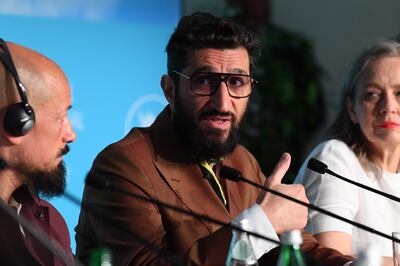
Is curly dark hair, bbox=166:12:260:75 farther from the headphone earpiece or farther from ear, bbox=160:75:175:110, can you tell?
the headphone earpiece

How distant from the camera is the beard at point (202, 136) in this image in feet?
7.13

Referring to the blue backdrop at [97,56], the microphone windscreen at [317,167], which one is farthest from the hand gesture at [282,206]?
the blue backdrop at [97,56]

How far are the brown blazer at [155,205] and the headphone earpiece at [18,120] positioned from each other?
32cm

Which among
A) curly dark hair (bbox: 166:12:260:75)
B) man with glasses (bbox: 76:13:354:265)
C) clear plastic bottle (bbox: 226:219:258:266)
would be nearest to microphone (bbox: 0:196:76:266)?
clear plastic bottle (bbox: 226:219:258:266)

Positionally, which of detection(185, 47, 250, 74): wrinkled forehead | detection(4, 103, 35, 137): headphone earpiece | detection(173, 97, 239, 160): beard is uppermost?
detection(185, 47, 250, 74): wrinkled forehead

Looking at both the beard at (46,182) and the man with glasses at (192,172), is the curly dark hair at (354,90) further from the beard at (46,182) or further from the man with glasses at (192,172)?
the beard at (46,182)

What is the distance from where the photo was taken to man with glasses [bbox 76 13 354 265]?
1.92 meters

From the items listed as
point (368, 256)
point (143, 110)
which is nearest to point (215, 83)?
point (368, 256)

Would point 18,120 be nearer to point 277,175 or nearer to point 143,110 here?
point 277,175

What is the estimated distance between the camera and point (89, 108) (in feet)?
9.87

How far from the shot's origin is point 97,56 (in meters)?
3.04

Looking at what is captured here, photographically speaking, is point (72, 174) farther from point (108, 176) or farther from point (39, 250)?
point (39, 250)

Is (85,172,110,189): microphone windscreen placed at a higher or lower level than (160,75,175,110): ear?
lower

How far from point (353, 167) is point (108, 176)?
102 cm
